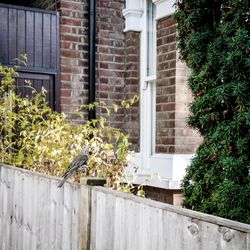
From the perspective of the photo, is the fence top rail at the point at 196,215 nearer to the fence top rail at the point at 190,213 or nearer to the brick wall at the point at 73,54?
the fence top rail at the point at 190,213

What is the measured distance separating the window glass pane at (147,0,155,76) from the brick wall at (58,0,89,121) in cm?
89

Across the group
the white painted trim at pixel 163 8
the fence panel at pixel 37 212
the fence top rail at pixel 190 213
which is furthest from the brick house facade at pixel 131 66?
the fence top rail at pixel 190 213

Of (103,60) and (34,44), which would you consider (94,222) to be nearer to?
(34,44)

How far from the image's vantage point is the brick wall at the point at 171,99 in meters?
6.27

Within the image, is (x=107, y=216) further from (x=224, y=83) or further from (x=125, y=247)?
(x=224, y=83)

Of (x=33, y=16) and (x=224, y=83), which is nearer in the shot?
(x=224, y=83)

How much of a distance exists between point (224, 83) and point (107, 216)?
1.44 meters

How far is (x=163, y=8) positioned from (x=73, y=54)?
4.80 ft

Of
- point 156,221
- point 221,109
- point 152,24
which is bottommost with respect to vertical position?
point 156,221

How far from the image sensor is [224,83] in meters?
3.64

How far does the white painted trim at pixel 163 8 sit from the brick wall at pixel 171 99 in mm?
73

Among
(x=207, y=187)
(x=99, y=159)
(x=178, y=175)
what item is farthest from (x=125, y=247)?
(x=178, y=175)

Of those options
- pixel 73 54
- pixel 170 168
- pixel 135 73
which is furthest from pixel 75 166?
pixel 135 73

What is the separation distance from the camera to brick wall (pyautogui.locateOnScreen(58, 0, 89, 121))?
281 inches
